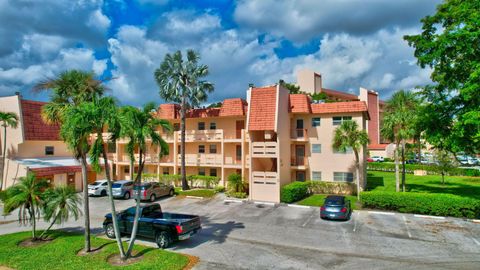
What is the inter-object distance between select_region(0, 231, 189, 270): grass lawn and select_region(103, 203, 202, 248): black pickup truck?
787 millimetres

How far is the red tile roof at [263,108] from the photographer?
26781 mm

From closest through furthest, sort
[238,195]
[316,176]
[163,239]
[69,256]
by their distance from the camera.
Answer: [69,256]
[163,239]
[238,195]
[316,176]

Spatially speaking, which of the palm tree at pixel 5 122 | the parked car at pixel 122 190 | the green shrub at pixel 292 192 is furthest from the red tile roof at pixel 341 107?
the palm tree at pixel 5 122

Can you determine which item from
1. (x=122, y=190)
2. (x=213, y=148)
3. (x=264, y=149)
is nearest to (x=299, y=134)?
(x=264, y=149)

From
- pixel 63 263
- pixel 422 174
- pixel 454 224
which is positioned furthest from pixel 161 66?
pixel 422 174

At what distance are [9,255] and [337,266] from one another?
14.7 metres

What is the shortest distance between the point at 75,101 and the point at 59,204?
597 centimetres

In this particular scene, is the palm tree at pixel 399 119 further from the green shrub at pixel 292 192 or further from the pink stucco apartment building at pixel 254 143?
the green shrub at pixel 292 192

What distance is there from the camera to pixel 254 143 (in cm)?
2697

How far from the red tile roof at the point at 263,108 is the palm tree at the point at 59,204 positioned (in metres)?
15.6

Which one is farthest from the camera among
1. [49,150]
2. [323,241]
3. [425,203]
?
[49,150]

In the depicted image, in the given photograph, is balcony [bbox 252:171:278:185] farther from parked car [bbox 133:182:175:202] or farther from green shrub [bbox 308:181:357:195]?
parked car [bbox 133:182:175:202]

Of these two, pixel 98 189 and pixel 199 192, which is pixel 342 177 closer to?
pixel 199 192

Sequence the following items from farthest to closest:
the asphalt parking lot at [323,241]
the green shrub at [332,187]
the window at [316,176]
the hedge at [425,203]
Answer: the window at [316,176] < the green shrub at [332,187] < the hedge at [425,203] < the asphalt parking lot at [323,241]
